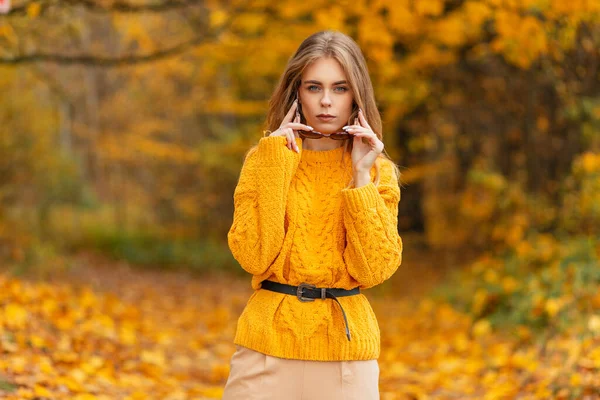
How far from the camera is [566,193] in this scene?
8.26 meters

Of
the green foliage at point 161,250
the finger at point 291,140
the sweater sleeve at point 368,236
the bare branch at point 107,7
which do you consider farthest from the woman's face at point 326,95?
the green foliage at point 161,250

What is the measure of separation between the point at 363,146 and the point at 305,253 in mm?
397

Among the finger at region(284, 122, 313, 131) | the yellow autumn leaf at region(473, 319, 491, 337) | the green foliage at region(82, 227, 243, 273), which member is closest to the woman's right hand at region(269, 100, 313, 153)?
the finger at region(284, 122, 313, 131)

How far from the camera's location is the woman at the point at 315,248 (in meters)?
2.50

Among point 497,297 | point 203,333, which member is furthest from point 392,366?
point 203,333

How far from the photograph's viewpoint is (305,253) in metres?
2.53

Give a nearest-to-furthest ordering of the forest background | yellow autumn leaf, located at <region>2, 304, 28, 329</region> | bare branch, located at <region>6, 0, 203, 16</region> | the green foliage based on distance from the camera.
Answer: yellow autumn leaf, located at <region>2, 304, 28, 329</region>
bare branch, located at <region>6, 0, 203, 16</region>
the forest background
the green foliage

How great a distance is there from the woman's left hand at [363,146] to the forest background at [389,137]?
1.76 feet

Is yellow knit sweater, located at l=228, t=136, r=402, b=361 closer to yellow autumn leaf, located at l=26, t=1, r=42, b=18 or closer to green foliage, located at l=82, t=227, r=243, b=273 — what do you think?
yellow autumn leaf, located at l=26, t=1, r=42, b=18

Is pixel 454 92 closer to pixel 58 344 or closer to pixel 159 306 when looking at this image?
pixel 159 306

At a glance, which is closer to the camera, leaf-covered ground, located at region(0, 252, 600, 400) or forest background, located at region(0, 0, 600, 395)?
leaf-covered ground, located at region(0, 252, 600, 400)

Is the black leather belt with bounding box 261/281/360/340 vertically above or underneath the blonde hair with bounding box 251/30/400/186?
underneath

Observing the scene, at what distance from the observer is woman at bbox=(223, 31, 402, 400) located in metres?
2.50

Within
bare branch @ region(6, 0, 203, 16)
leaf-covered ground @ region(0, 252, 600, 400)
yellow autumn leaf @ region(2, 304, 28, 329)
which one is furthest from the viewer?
bare branch @ region(6, 0, 203, 16)
